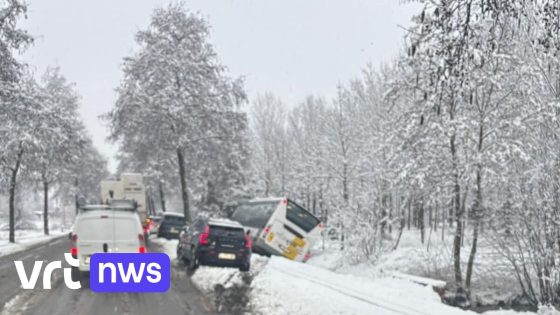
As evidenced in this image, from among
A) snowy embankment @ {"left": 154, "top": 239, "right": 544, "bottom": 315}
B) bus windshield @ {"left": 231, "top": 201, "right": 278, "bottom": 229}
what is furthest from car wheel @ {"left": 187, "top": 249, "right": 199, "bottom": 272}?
bus windshield @ {"left": 231, "top": 201, "right": 278, "bottom": 229}

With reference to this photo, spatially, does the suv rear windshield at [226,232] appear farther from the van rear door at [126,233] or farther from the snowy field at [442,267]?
the snowy field at [442,267]

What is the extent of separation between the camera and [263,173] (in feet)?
198

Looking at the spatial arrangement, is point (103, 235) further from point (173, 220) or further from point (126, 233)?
point (173, 220)

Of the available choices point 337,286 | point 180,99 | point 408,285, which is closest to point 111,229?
point 337,286

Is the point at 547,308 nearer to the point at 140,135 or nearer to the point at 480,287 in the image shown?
the point at 480,287

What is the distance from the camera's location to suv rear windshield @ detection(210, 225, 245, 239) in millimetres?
20000

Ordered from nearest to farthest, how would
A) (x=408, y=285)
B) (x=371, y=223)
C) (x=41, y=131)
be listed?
(x=408, y=285) < (x=371, y=223) < (x=41, y=131)

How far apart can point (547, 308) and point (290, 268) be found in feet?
28.4

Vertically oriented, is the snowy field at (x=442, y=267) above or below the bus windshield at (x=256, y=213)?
below

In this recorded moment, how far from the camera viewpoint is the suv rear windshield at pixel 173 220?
36906 mm

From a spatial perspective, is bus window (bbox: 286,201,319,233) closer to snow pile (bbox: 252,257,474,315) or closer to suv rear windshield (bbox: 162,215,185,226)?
snow pile (bbox: 252,257,474,315)

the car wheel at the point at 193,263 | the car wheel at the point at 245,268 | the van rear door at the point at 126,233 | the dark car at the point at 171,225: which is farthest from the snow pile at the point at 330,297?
the dark car at the point at 171,225

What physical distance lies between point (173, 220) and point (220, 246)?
59.2 ft

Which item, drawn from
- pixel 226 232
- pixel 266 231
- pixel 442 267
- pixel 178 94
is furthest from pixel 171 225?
pixel 442 267
